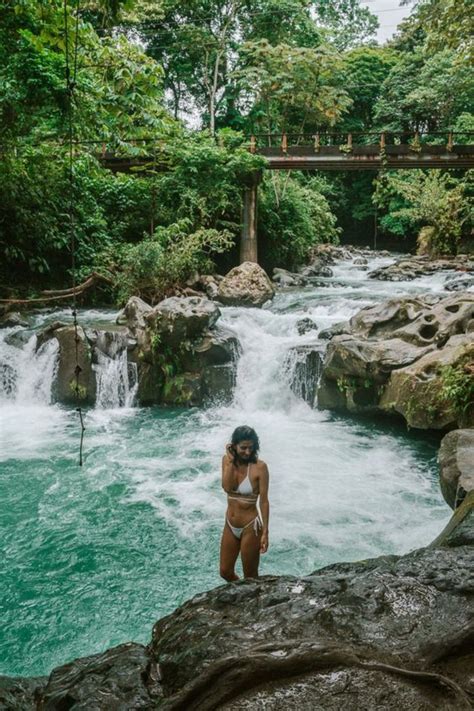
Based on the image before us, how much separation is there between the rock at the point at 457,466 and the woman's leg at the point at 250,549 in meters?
1.88

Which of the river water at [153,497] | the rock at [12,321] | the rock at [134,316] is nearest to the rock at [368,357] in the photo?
the river water at [153,497]

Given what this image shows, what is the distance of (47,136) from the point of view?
11.8 metres

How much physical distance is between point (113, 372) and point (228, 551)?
663cm

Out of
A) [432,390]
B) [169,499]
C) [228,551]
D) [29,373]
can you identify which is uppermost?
[432,390]

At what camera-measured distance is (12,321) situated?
11648 mm

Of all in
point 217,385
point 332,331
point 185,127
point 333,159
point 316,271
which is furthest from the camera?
point 185,127

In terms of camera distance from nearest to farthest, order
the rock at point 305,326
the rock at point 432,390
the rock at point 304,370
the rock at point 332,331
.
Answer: the rock at point 432,390 → the rock at point 304,370 → the rock at point 332,331 → the rock at point 305,326

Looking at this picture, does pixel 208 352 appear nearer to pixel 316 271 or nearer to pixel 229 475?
pixel 229 475

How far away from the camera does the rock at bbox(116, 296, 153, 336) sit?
33.8 ft

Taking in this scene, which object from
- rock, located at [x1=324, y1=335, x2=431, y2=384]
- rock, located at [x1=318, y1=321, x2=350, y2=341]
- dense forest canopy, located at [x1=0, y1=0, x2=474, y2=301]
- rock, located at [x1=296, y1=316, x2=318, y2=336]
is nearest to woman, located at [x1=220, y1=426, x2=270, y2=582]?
dense forest canopy, located at [x1=0, y1=0, x2=474, y2=301]

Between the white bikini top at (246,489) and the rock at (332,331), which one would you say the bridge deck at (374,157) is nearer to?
the rock at (332,331)

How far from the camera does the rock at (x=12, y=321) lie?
1157 cm

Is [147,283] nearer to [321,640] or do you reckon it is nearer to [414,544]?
[414,544]

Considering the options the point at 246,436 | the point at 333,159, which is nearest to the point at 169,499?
the point at 246,436
